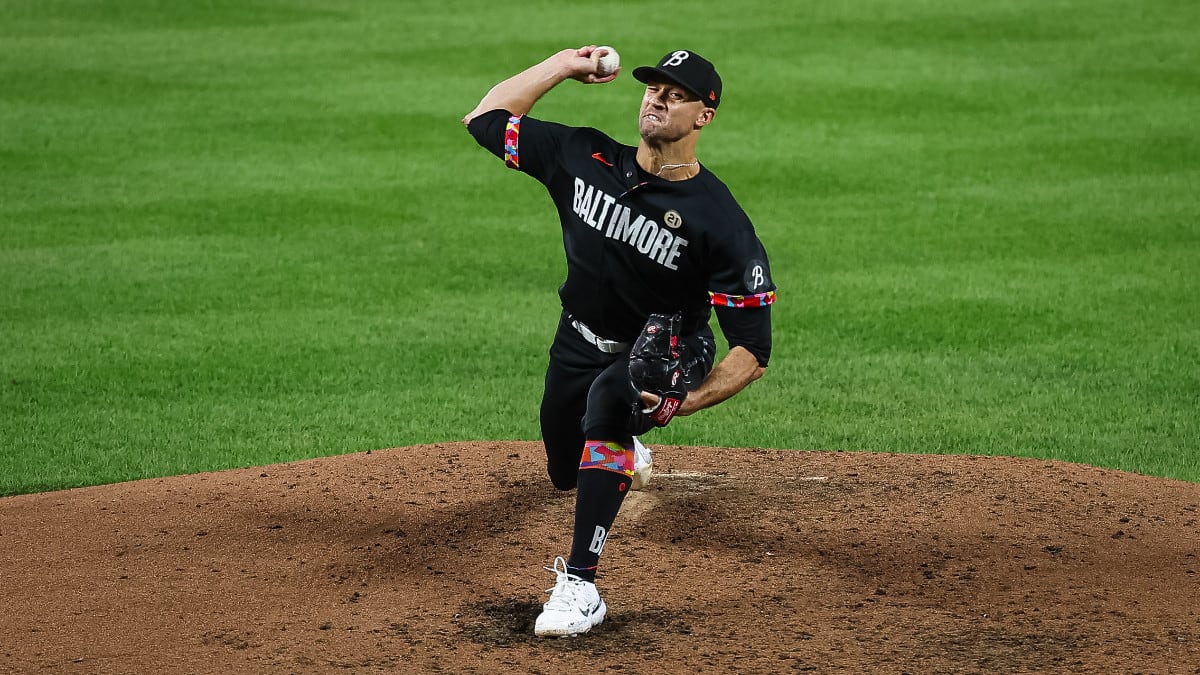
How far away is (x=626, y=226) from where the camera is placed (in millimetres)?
5383

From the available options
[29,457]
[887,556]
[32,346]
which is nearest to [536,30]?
[32,346]

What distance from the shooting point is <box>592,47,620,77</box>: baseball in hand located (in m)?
5.54

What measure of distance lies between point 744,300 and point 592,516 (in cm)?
87

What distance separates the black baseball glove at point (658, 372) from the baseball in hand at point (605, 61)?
1007 mm

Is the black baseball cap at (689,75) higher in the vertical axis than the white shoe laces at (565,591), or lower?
higher

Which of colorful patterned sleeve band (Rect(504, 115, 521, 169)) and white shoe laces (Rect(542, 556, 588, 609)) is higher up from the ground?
colorful patterned sleeve band (Rect(504, 115, 521, 169))

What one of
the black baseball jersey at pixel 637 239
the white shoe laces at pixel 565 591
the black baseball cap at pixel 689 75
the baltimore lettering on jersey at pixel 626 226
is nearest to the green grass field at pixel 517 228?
the black baseball jersey at pixel 637 239

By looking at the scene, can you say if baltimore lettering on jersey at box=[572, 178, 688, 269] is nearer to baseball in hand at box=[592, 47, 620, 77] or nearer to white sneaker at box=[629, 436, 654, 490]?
baseball in hand at box=[592, 47, 620, 77]

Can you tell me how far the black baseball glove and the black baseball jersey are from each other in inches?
8.5

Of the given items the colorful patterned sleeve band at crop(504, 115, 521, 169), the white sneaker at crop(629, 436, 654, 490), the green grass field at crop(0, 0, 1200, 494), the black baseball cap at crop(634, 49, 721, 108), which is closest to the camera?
the black baseball cap at crop(634, 49, 721, 108)

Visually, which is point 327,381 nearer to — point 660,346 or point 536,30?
point 660,346

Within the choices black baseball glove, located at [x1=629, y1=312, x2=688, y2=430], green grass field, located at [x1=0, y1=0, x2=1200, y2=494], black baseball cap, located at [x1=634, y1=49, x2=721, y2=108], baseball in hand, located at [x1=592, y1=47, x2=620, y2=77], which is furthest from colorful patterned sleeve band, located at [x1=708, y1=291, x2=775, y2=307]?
green grass field, located at [x1=0, y1=0, x2=1200, y2=494]

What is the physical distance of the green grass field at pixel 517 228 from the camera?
8.27 meters

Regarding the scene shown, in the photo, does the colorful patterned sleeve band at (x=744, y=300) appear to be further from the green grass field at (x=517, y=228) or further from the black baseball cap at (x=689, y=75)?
the green grass field at (x=517, y=228)
